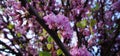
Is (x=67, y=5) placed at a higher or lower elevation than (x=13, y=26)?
higher

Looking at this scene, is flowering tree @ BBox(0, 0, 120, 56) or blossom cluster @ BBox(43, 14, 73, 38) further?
flowering tree @ BBox(0, 0, 120, 56)

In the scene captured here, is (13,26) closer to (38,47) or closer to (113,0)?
(38,47)

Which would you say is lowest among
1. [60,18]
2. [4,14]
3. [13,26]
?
[60,18]

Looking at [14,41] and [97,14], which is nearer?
[14,41]

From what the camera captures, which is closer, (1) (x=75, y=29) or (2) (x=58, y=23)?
(2) (x=58, y=23)

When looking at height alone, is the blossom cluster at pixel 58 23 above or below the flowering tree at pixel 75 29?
below

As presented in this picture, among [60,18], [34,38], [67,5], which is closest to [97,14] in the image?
[67,5]

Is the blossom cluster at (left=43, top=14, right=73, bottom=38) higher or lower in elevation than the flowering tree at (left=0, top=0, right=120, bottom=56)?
lower

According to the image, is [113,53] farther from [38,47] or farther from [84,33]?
[38,47]

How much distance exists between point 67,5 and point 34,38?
1.01m

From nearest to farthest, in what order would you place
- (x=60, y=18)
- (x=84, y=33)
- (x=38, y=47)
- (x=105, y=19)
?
(x=60, y=18) < (x=84, y=33) < (x=38, y=47) < (x=105, y=19)

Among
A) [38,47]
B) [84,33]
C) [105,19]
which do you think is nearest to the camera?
[84,33]

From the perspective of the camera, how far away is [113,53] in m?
5.73

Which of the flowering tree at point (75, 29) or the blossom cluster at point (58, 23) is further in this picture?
the flowering tree at point (75, 29)
